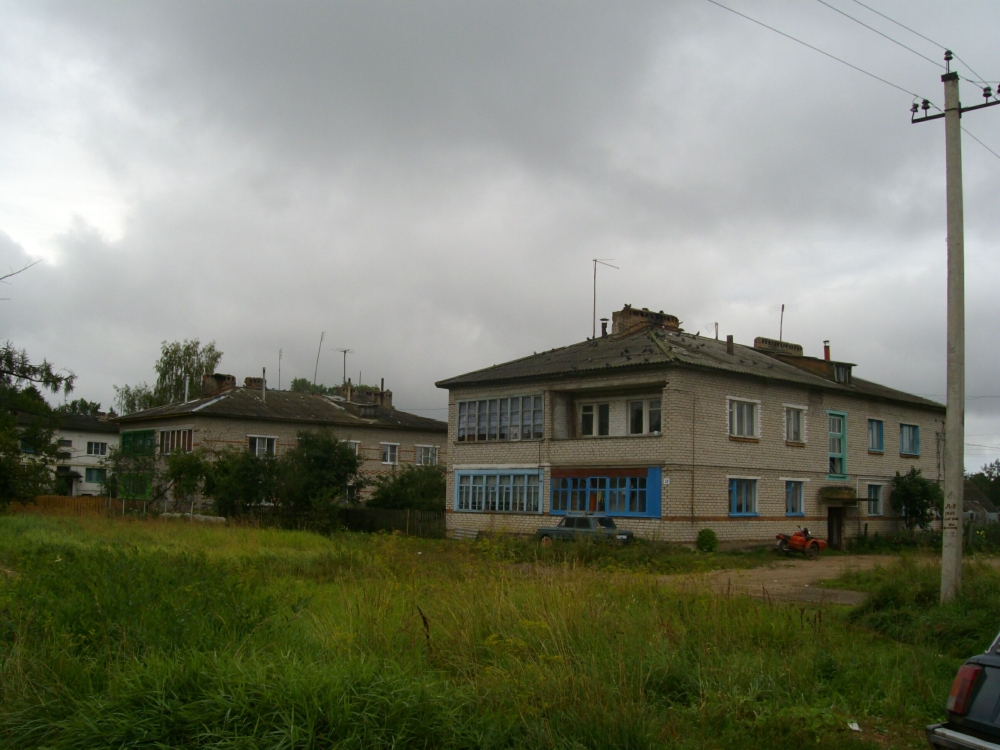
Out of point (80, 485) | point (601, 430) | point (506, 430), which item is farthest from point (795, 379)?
point (80, 485)

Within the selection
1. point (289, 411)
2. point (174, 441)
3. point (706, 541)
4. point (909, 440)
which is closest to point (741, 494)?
point (706, 541)

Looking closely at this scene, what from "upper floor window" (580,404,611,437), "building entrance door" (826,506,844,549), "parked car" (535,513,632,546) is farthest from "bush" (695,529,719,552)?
"building entrance door" (826,506,844,549)

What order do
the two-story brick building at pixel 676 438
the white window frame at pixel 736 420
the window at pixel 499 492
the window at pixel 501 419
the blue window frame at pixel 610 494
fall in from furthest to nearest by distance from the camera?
the window at pixel 501 419, the window at pixel 499 492, the white window frame at pixel 736 420, the two-story brick building at pixel 676 438, the blue window frame at pixel 610 494

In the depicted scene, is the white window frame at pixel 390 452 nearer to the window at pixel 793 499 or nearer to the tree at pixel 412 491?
the tree at pixel 412 491

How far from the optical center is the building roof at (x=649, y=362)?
102 feet

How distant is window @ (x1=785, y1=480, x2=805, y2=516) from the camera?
110 ft

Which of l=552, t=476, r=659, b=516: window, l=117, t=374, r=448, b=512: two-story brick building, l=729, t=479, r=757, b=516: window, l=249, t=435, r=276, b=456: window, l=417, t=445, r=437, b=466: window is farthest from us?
l=417, t=445, r=437, b=466: window

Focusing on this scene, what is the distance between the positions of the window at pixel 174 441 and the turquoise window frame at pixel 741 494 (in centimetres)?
2812

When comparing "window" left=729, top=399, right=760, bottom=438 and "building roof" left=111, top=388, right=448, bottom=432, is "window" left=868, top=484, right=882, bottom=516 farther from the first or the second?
"building roof" left=111, top=388, right=448, bottom=432

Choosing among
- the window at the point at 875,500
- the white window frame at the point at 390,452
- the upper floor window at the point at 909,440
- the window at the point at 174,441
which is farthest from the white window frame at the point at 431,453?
the upper floor window at the point at 909,440

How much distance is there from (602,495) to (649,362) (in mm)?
5240

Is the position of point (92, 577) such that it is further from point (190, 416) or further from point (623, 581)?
point (190, 416)

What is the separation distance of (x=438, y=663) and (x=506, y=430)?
28.3m

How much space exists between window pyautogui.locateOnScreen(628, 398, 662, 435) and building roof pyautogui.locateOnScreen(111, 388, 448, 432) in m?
23.2
